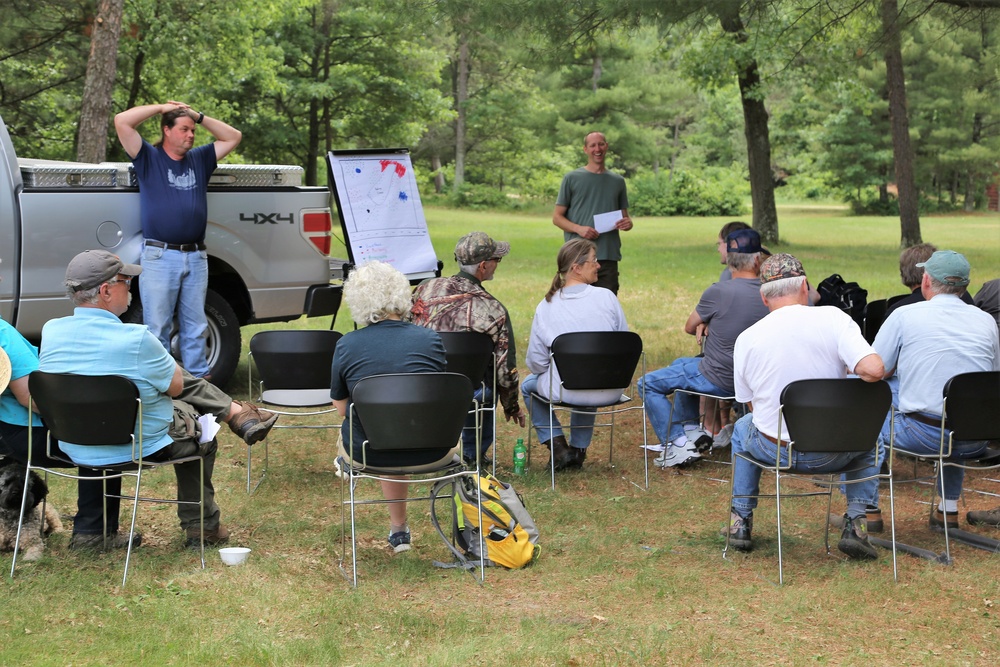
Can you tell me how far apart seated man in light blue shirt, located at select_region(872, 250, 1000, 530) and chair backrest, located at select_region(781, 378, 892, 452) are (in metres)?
0.63

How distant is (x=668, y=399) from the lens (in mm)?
6738

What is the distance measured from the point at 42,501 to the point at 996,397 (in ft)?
14.4

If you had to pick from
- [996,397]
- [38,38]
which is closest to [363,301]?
[996,397]

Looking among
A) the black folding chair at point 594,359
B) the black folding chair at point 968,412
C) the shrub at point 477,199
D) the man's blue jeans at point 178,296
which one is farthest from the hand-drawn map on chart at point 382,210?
the shrub at point 477,199

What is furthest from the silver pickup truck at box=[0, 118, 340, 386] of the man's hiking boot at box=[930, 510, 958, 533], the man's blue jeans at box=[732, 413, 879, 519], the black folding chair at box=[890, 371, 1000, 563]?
the black folding chair at box=[890, 371, 1000, 563]

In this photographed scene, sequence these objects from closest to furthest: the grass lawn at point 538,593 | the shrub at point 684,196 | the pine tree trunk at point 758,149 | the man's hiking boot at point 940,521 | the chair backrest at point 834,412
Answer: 1. the grass lawn at point 538,593
2. the chair backrest at point 834,412
3. the man's hiking boot at point 940,521
4. the pine tree trunk at point 758,149
5. the shrub at point 684,196

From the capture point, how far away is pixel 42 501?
5.12 metres

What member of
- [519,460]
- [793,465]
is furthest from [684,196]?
[793,465]

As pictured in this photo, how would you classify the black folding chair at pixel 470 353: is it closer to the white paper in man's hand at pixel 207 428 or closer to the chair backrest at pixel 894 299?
the white paper in man's hand at pixel 207 428

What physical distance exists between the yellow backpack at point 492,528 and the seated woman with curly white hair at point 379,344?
0.31 metres

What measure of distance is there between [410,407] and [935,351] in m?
2.55

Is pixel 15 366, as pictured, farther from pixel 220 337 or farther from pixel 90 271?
pixel 220 337

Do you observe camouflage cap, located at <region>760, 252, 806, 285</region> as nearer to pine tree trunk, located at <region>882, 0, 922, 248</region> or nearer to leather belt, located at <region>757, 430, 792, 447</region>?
leather belt, located at <region>757, 430, 792, 447</region>

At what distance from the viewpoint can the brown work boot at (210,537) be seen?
5102 mm
